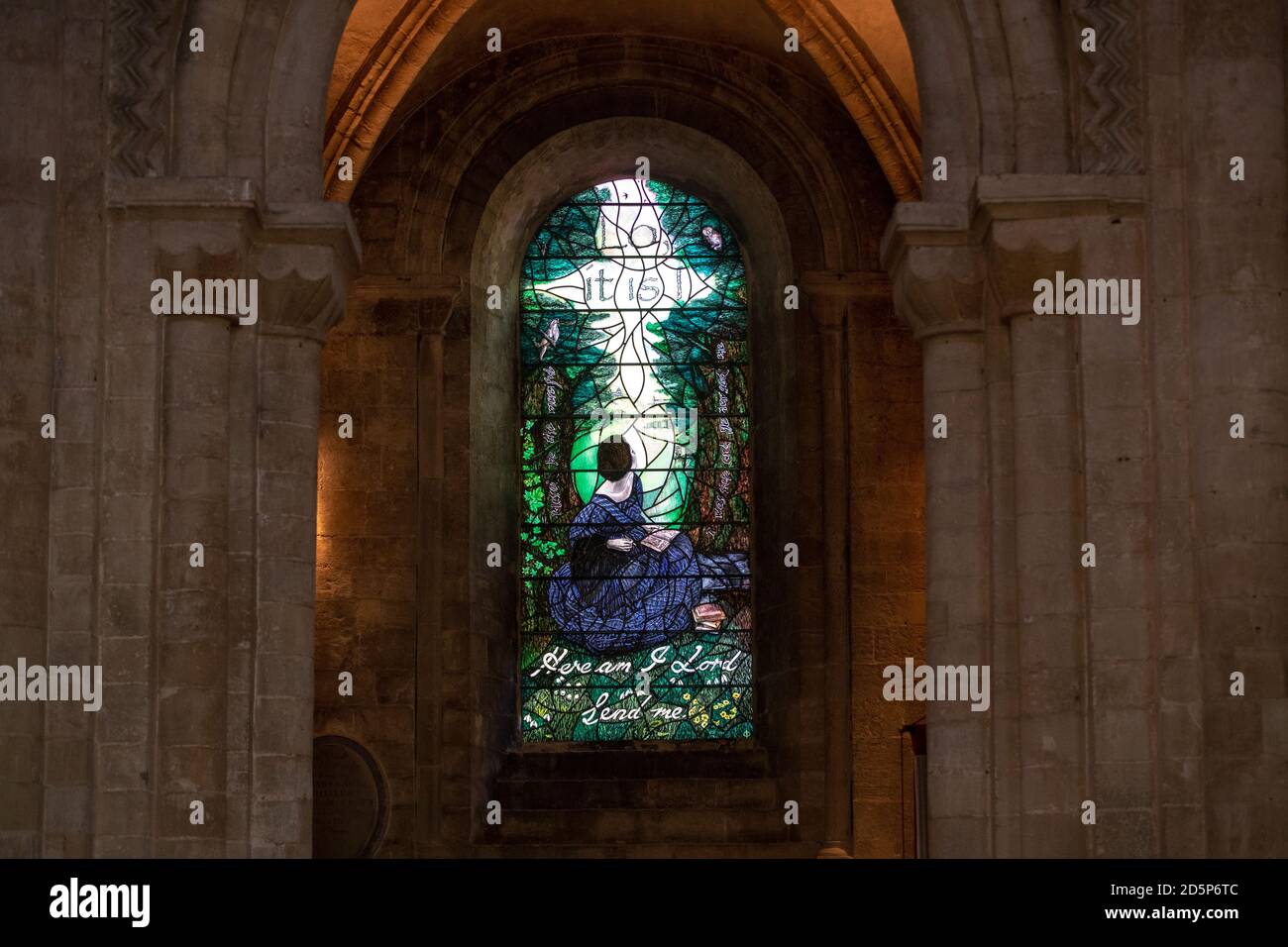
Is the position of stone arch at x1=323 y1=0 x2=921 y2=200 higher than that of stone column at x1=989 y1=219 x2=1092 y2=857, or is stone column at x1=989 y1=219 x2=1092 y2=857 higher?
stone arch at x1=323 y1=0 x2=921 y2=200

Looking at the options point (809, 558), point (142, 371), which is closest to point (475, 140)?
point (809, 558)

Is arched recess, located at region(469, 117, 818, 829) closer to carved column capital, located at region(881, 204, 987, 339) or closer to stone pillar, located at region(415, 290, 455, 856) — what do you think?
stone pillar, located at region(415, 290, 455, 856)

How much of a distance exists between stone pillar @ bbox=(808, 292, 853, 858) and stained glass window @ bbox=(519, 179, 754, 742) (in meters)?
1.14

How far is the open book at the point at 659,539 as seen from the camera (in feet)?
70.5

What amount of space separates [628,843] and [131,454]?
733 centimetres

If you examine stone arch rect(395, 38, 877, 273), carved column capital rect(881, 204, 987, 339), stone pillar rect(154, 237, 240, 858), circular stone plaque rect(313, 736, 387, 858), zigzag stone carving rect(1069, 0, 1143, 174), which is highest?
stone arch rect(395, 38, 877, 273)

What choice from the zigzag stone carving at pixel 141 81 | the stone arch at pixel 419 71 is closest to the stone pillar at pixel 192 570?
the zigzag stone carving at pixel 141 81

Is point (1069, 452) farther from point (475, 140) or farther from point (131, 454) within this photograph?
point (475, 140)

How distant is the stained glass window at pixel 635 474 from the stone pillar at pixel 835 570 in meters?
1.14

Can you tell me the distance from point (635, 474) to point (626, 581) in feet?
3.30

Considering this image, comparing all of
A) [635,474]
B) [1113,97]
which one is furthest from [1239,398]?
[635,474]

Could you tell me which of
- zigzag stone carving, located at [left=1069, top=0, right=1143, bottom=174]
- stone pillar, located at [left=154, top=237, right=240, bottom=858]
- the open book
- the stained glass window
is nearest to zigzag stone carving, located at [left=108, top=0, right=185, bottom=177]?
stone pillar, located at [left=154, top=237, right=240, bottom=858]

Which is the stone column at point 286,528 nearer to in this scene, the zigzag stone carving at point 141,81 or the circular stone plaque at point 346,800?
the zigzag stone carving at point 141,81

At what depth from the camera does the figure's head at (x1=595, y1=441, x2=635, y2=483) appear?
21688mm
